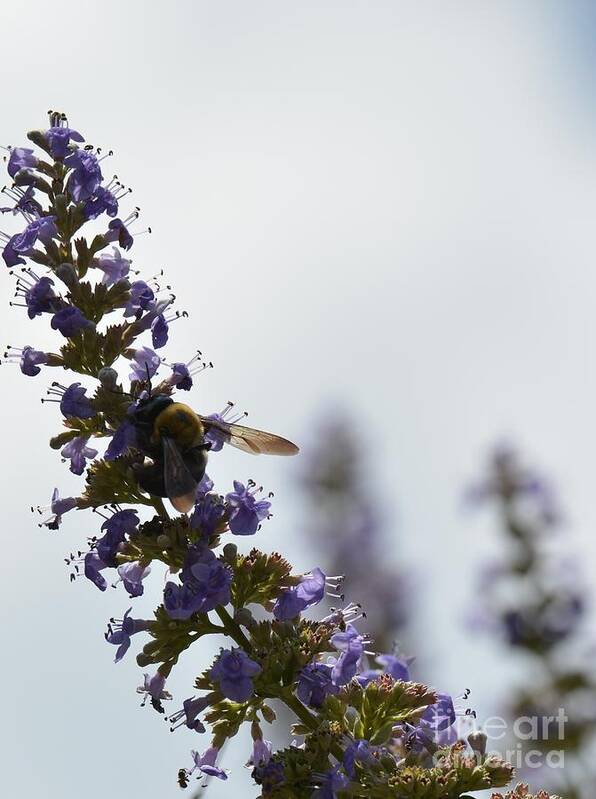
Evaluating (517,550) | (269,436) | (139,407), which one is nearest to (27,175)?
(139,407)

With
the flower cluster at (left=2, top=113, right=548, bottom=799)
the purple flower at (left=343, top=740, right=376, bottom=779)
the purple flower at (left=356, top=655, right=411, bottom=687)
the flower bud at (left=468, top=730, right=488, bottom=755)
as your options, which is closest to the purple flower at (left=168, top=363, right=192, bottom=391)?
the flower cluster at (left=2, top=113, right=548, bottom=799)

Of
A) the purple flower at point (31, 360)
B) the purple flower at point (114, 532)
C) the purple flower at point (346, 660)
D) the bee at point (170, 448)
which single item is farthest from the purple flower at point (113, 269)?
the purple flower at point (346, 660)

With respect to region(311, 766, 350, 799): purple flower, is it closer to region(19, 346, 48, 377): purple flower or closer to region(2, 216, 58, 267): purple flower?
region(19, 346, 48, 377): purple flower

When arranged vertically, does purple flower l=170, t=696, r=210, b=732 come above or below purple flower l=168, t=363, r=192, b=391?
below

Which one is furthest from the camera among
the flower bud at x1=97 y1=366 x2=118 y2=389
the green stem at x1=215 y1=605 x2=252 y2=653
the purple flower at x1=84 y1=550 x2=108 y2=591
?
the flower bud at x1=97 y1=366 x2=118 y2=389

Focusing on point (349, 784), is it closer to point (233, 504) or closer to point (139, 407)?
point (233, 504)

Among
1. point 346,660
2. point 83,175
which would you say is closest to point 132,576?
point 346,660

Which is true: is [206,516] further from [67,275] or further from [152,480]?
[67,275]
